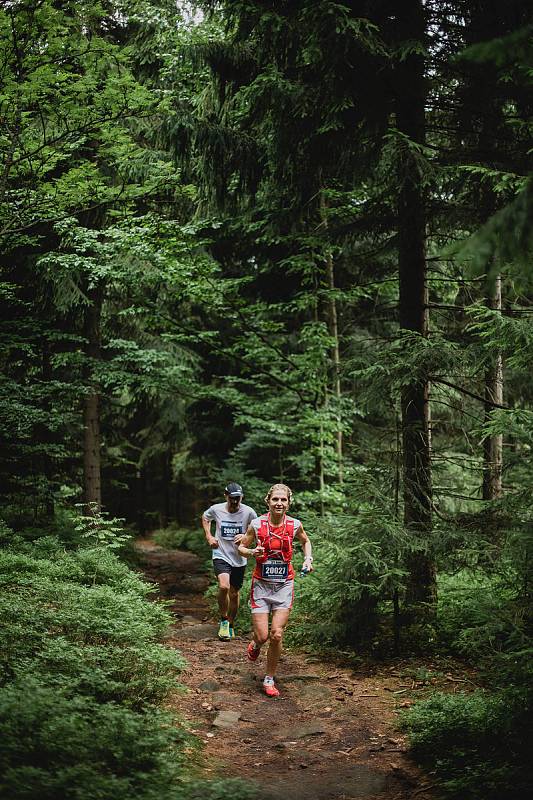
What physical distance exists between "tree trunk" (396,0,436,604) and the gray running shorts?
1675mm

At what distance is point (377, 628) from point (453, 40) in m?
7.80

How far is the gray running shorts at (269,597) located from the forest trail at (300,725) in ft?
3.16

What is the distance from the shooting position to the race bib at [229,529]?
8.62 meters

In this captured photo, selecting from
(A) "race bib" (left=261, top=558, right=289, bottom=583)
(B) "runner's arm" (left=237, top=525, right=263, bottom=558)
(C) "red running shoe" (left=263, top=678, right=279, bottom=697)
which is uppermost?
(B) "runner's arm" (left=237, top=525, right=263, bottom=558)

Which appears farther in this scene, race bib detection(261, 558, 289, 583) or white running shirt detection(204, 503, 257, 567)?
white running shirt detection(204, 503, 257, 567)

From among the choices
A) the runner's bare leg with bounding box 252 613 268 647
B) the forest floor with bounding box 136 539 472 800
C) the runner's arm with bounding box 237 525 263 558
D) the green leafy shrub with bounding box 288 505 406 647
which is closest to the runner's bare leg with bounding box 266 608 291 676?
the runner's bare leg with bounding box 252 613 268 647

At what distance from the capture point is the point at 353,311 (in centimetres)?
1551

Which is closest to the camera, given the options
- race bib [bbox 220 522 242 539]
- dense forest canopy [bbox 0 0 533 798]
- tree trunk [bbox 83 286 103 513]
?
dense forest canopy [bbox 0 0 533 798]

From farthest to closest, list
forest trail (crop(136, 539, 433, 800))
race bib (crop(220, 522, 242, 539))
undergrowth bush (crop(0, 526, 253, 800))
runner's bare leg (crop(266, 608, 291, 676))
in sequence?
race bib (crop(220, 522, 242, 539)) → runner's bare leg (crop(266, 608, 291, 676)) → forest trail (crop(136, 539, 433, 800)) → undergrowth bush (crop(0, 526, 253, 800))

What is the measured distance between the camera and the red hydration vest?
6656 millimetres

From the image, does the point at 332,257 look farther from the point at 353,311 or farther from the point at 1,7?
the point at 1,7

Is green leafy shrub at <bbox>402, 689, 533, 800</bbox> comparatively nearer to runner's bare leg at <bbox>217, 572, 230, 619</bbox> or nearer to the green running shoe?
runner's bare leg at <bbox>217, 572, 230, 619</bbox>

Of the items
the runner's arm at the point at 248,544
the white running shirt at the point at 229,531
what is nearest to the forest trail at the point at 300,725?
the white running shirt at the point at 229,531

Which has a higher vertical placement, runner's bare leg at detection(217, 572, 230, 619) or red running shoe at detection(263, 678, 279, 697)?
runner's bare leg at detection(217, 572, 230, 619)
